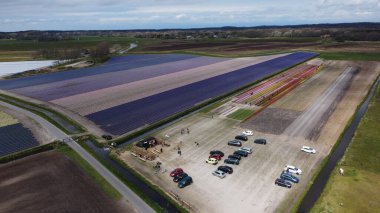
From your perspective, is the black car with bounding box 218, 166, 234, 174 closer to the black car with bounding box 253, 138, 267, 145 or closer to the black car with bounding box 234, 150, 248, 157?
the black car with bounding box 234, 150, 248, 157

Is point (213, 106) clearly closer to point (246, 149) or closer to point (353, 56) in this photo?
point (246, 149)

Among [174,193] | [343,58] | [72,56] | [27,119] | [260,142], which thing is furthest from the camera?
[72,56]

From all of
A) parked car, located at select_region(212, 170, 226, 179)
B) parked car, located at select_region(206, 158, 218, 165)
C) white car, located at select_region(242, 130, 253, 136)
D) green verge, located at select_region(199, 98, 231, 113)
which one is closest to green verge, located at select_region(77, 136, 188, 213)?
parked car, located at select_region(212, 170, 226, 179)

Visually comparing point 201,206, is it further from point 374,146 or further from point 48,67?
point 48,67

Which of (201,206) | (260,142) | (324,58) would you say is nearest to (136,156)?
(201,206)

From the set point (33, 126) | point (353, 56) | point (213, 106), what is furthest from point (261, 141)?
point (353, 56)

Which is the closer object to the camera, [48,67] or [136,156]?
[136,156]
